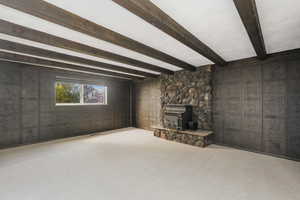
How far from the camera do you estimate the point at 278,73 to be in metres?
3.19

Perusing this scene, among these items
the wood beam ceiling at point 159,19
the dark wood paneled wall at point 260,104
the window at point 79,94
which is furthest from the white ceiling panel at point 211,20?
the window at point 79,94

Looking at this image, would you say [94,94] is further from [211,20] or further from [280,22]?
[280,22]

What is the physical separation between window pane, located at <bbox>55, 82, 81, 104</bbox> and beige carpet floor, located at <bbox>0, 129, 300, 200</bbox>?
71.7 inches

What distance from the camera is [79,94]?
5.31 metres

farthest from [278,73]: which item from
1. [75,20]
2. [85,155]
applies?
[85,155]

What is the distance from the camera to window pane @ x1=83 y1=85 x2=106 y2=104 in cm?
547

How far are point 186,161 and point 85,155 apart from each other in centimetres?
230

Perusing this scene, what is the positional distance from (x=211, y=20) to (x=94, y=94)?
509 centimetres

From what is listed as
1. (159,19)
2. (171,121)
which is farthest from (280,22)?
(171,121)

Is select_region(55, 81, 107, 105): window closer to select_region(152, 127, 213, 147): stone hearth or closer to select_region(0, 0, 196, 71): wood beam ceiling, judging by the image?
select_region(152, 127, 213, 147): stone hearth

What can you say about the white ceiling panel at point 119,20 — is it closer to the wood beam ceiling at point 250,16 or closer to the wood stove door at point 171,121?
the wood beam ceiling at point 250,16

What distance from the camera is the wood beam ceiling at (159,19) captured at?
141 cm

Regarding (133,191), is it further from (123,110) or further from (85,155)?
(123,110)

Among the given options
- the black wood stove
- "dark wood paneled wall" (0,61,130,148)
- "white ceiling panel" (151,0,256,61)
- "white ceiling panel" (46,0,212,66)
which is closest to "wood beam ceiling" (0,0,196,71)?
"white ceiling panel" (46,0,212,66)
